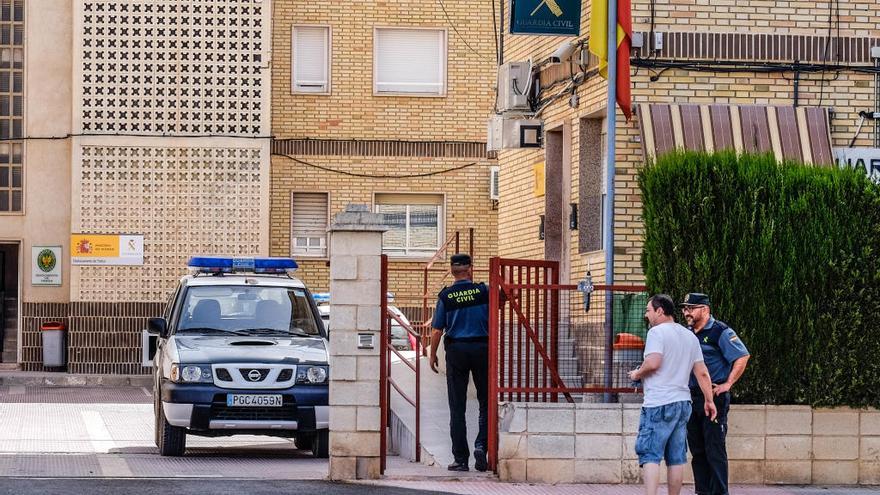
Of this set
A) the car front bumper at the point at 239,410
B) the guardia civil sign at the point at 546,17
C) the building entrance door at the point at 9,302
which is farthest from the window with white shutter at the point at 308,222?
the car front bumper at the point at 239,410

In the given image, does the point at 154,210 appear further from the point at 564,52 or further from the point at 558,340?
the point at 558,340

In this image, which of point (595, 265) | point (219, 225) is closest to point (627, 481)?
point (595, 265)

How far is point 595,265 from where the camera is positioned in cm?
1784

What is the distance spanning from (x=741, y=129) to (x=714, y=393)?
549 cm

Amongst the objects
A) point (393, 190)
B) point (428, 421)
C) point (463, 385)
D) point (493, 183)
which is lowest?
point (428, 421)

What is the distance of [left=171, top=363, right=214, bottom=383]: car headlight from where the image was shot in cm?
1577

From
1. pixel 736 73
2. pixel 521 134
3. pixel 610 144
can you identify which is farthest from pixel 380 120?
pixel 610 144

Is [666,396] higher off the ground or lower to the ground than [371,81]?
lower

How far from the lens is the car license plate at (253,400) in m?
15.7

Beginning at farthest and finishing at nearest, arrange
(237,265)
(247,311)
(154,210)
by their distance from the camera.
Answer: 1. (154,210)
2. (237,265)
3. (247,311)

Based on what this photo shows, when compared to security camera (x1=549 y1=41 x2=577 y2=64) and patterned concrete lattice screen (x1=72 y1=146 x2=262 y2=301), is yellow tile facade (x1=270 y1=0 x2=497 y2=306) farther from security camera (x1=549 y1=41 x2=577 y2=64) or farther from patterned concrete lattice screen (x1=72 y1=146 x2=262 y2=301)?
security camera (x1=549 y1=41 x2=577 y2=64)

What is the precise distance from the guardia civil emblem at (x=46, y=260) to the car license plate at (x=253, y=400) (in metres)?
15.3

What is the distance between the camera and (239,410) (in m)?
15.8

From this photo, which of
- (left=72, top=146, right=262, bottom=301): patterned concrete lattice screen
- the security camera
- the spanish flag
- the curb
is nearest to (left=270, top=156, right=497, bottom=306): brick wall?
(left=72, top=146, right=262, bottom=301): patterned concrete lattice screen
